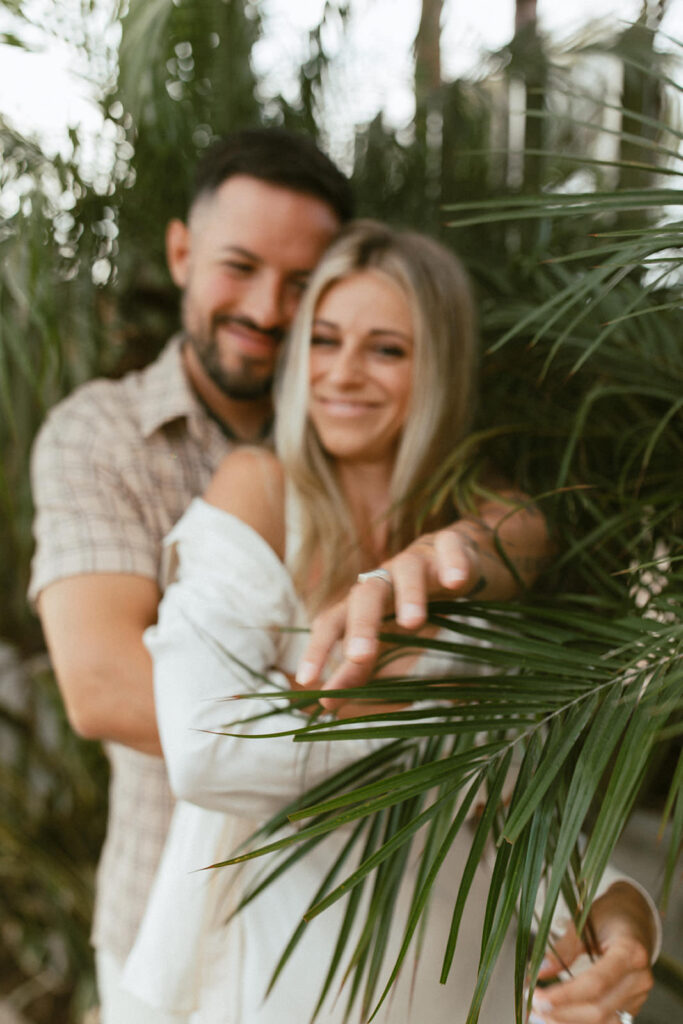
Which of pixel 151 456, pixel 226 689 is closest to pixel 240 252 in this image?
pixel 151 456

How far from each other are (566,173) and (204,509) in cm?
94

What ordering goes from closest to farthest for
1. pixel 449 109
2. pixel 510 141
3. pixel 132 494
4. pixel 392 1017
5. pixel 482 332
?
pixel 392 1017 < pixel 132 494 < pixel 482 332 < pixel 449 109 < pixel 510 141

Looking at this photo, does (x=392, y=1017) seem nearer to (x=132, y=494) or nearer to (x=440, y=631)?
(x=440, y=631)

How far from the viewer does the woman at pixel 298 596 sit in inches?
26.2

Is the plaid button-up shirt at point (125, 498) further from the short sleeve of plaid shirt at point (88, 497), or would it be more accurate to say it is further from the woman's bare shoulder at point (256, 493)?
the woman's bare shoulder at point (256, 493)

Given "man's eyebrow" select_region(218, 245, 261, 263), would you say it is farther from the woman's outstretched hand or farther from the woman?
the woman's outstretched hand

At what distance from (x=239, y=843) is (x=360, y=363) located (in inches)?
18.5

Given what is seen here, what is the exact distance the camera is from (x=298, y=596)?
77cm

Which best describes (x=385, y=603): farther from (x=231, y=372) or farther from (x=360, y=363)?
(x=231, y=372)

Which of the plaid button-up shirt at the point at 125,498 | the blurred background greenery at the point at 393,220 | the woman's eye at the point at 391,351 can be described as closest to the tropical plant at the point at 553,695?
the blurred background greenery at the point at 393,220

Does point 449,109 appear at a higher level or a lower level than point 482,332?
higher

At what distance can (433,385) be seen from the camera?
0.83 meters

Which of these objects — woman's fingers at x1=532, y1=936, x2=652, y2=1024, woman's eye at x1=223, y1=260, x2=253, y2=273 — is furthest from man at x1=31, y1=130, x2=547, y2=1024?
woman's fingers at x1=532, y1=936, x2=652, y2=1024

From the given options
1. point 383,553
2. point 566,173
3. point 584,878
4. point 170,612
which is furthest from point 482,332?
point 584,878
